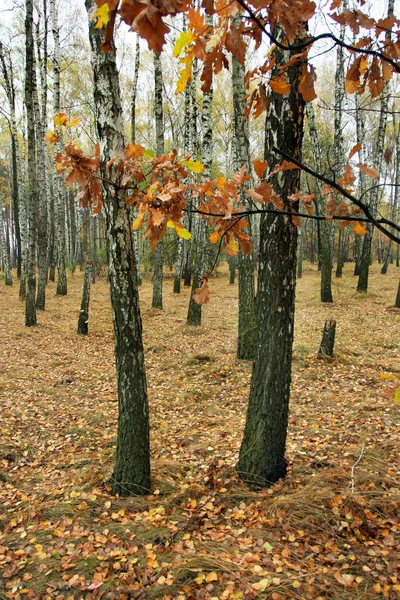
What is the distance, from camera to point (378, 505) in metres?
3.25

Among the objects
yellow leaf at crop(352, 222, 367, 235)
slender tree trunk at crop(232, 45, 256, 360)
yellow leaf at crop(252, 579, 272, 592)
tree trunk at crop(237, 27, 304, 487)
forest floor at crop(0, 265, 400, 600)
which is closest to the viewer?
yellow leaf at crop(352, 222, 367, 235)

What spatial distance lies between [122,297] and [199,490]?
7.05 ft

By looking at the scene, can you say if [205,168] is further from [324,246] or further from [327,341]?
[327,341]

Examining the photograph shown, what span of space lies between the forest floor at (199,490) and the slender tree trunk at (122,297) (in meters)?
0.37

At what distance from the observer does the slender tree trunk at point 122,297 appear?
10.4ft

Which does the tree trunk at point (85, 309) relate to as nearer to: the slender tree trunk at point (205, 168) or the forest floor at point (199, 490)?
the forest floor at point (199, 490)

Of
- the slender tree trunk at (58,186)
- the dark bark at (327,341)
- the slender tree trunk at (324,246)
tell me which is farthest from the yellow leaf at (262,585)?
the slender tree trunk at (58,186)

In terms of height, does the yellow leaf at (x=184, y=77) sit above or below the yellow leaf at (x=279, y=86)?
above

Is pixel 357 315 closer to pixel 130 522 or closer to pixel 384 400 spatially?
pixel 384 400

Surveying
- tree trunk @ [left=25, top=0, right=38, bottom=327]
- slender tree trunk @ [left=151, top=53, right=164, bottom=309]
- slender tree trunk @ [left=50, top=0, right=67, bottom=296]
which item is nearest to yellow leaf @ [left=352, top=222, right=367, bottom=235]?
slender tree trunk @ [left=151, top=53, right=164, bottom=309]

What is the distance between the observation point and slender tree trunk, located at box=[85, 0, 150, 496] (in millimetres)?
3176

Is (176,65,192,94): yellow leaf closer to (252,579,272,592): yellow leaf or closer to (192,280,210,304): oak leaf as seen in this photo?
(192,280,210,304): oak leaf

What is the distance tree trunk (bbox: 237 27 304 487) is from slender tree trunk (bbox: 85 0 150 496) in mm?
1055

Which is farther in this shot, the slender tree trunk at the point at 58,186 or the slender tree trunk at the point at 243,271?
the slender tree trunk at the point at 58,186
